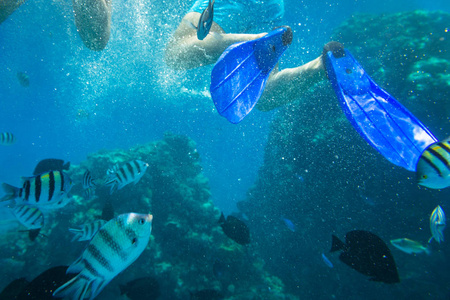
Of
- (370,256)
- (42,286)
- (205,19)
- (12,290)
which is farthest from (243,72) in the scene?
(12,290)

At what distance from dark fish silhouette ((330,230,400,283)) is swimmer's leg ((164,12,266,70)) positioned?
3752 millimetres

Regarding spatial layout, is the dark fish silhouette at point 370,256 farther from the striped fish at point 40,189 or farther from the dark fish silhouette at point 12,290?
the dark fish silhouette at point 12,290

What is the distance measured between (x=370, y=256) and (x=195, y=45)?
184 inches

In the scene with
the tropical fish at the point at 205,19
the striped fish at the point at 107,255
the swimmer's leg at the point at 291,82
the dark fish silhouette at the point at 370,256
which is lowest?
the dark fish silhouette at the point at 370,256

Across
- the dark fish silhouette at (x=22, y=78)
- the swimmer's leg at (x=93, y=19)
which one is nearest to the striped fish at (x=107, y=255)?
the swimmer's leg at (x=93, y=19)

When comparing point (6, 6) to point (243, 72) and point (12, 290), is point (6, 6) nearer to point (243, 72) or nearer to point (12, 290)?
point (243, 72)

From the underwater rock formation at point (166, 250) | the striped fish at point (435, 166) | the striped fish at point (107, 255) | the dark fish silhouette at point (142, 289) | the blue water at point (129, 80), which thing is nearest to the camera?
the striped fish at point (107, 255)

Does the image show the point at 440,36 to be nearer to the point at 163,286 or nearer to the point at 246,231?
the point at 246,231

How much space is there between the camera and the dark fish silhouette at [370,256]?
2422 millimetres

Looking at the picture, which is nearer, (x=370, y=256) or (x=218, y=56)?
(x=370, y=256)

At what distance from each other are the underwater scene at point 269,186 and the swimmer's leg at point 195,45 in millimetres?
42

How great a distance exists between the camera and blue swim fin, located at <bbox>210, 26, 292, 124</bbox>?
8.71 ft

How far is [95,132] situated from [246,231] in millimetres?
88640

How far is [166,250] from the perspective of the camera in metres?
6.14
